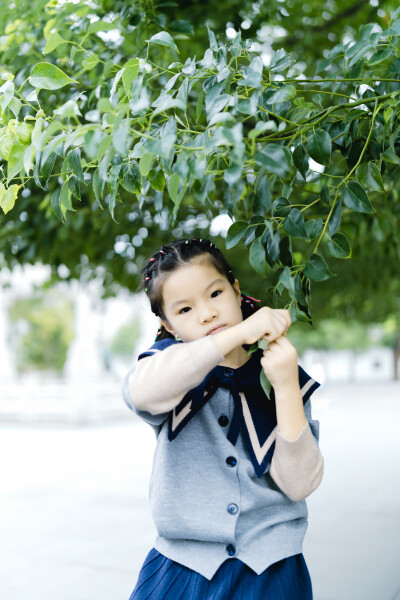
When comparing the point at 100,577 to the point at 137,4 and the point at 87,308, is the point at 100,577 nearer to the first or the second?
the point at 137,4

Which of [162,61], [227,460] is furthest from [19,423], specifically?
[227,460]

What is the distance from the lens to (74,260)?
5.12 meters

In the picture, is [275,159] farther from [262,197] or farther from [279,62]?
[279,62]

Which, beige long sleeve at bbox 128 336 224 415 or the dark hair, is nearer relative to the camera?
beige long sleeve at bbox 128 336 224 415

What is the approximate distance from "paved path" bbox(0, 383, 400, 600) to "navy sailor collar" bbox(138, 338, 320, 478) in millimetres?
2469

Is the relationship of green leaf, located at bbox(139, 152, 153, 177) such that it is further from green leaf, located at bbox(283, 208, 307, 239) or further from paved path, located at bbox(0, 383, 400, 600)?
paved path, located at bbox(0, 383, 400, 600)

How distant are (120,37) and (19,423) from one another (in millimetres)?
13161

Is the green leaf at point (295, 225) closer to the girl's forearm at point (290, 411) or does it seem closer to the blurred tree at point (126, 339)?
the girl's forearm at point (290, 411)

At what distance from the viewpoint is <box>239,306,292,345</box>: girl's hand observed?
1.45 m

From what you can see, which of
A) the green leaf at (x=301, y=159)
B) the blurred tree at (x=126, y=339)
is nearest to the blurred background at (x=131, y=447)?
the green leaf at (x=301, y=159)

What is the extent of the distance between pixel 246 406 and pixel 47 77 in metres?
0.92

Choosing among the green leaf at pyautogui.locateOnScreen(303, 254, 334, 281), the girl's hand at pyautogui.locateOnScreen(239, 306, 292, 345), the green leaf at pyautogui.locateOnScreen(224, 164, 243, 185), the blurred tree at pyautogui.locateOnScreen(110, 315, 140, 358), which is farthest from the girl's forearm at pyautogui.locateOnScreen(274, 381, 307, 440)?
the blurred tree at pyautogui.locateOnScreen(110, 315, 140, 358)

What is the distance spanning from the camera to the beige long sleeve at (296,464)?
1604 mm

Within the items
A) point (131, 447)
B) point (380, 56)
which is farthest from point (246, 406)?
point (131, 447)
